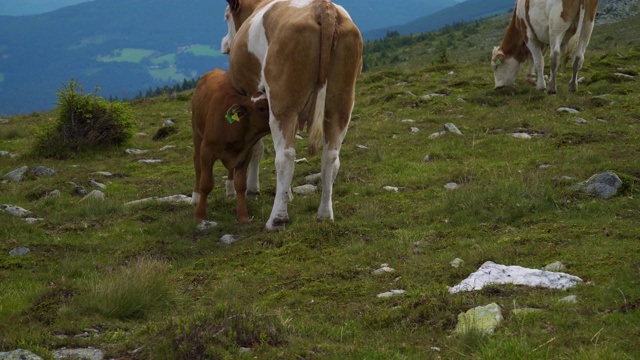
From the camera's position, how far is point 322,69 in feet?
31.1

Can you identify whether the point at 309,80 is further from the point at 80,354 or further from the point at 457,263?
the point at 80,354

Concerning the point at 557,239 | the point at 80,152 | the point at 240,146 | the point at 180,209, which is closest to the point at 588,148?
the point at 557,239

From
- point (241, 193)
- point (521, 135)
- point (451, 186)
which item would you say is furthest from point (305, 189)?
point (521, 135)

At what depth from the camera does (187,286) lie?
8102 millimetres

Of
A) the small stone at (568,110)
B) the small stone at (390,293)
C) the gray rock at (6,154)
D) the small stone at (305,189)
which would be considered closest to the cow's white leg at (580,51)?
the small stone at (568,110)

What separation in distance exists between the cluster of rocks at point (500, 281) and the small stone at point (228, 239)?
3.04 m

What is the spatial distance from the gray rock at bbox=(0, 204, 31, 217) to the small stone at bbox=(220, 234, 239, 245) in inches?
139

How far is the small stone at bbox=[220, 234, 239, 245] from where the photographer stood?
9867 millimetres

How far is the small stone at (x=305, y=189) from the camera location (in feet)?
39.9

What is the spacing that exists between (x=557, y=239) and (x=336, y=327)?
316cm

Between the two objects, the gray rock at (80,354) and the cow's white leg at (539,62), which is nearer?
the gray rock at (80,354)

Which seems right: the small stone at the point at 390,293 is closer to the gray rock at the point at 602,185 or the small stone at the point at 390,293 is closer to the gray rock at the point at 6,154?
the gray rock at the point at 602,185

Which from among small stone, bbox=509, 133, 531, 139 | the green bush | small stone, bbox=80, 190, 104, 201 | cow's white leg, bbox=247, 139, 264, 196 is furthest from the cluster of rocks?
the green bush

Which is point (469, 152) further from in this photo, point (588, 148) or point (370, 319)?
point (370, 319)
